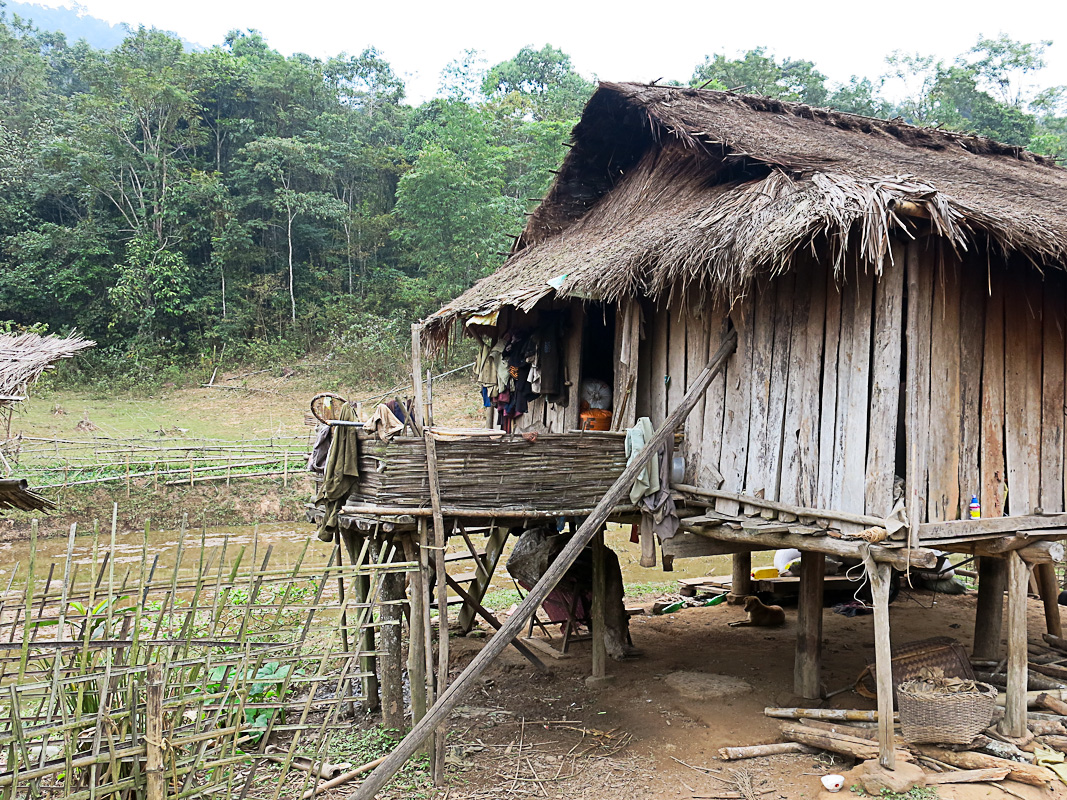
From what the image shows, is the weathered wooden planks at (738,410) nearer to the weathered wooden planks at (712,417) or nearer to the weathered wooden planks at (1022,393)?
the weathered wooden planks at (712,417)

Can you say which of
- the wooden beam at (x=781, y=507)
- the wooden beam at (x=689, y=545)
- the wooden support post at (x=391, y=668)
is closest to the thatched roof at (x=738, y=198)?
the wooden beam at (x=781, y=507)

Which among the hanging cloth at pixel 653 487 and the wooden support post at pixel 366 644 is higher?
the hanging cloth at pixel 653 487

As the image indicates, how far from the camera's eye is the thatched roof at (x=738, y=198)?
5.28 metres

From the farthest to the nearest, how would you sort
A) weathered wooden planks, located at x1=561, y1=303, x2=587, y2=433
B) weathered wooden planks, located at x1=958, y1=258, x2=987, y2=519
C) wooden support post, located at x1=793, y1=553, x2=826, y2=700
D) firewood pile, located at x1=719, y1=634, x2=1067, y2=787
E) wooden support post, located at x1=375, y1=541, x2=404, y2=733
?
weathered wooden planks, located at x1=561, y1=303, x2=587, y2=433 < wooden support post, located at x1=793, y1=553, x2=826, y2=700 < wooden support post, located at x1=375, y1=541, x2=404, y2=733 < weathered wooden planks, located at x1=958, y1=258, x2=987, y2=519 < firewood pile, located at x1=719, y1=634, x2=1067, y2=787

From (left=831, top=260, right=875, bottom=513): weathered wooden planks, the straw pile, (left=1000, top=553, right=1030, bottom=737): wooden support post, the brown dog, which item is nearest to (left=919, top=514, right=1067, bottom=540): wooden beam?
(left=1000, top=553, right=1030, bottom=737): wooden support post

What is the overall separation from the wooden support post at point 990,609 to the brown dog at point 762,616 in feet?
8.57

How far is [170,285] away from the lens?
28938 millimetres

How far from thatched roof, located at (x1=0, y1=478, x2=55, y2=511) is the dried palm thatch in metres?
1.93

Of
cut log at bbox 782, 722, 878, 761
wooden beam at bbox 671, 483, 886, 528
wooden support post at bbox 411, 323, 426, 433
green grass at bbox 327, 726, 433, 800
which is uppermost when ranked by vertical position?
wooden support post at bbox 411, 323, 426, 433

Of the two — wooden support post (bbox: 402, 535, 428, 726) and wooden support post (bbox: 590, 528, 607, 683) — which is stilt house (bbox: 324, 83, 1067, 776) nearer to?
wooden support post (bbox: 402, 535, 428, 726)

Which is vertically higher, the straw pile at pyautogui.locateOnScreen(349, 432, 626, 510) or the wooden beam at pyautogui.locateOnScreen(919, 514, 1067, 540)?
the straw pile at pyautogui.locateOnScreen(349, 432, 626, 510)

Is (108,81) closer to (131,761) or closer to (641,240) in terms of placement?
(641,240)

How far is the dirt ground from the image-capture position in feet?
20.2

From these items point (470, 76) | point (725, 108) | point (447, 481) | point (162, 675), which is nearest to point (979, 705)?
point (447, 481)
